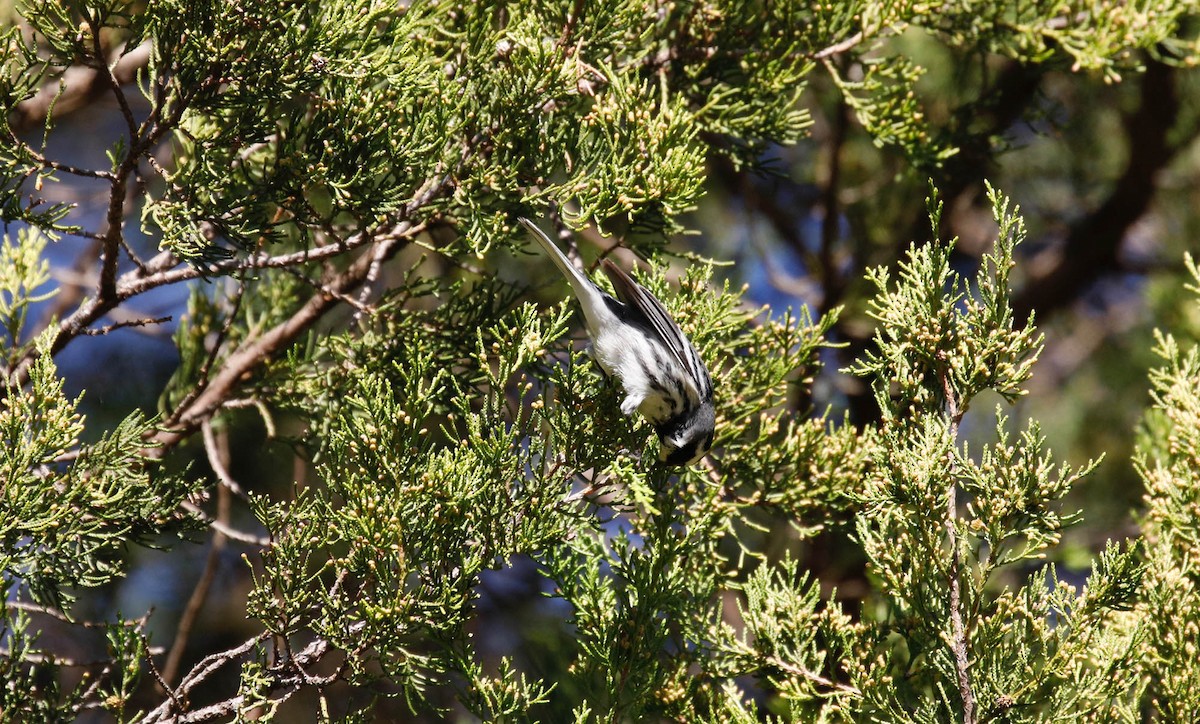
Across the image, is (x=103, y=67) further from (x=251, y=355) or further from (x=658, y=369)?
(x=658, y=369)

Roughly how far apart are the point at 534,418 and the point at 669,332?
476mm

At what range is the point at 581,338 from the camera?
302 cm

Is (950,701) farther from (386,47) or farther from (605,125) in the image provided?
(386,47)

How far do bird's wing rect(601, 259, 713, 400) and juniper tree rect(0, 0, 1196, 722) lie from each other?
65 mm

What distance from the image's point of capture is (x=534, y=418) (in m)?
2.37

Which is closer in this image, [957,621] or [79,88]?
[957,621]

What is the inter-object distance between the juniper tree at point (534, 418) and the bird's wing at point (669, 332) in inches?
2.6

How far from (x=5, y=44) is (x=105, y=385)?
2.60 meters

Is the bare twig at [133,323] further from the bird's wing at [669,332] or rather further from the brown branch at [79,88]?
the brown branch at [79,88]

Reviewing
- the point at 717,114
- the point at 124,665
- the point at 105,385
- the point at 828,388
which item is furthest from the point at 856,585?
the point at 105,385

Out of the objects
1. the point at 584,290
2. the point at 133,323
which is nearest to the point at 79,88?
the point at 133,323

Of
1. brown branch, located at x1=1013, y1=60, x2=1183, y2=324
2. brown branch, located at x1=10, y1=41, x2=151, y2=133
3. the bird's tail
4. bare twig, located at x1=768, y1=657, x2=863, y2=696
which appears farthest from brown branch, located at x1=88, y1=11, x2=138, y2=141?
brown branch, located at x1=1013, y1=60, x2=1183, y2=324

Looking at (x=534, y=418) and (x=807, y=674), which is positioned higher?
(x=534, y=418)

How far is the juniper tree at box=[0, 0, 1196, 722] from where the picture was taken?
217 centimetres
